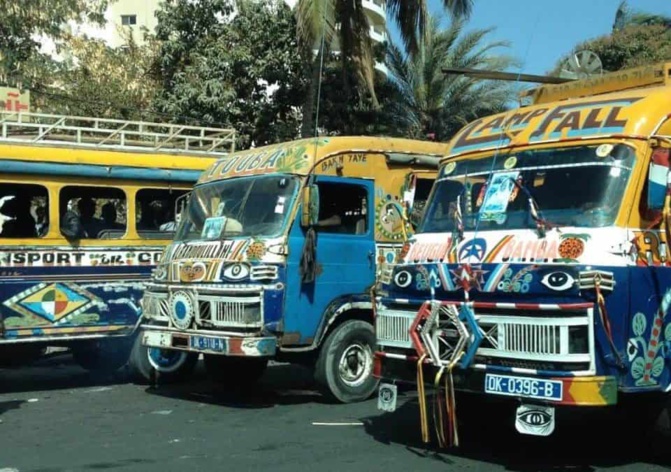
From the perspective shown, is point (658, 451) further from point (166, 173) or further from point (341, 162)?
point (166, 173)

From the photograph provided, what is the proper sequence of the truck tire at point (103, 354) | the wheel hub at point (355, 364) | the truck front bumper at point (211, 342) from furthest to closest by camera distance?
the truck tire at point (103, 354) → the wheel hub at point (355, 364) → the truck front bumper at point (211, 342)

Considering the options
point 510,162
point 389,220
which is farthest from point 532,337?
point 389,220

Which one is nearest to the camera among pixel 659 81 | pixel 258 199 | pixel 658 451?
pixel 658 451

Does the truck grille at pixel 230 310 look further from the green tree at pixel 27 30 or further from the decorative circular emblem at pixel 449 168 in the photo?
the green tree at pixel 27 30

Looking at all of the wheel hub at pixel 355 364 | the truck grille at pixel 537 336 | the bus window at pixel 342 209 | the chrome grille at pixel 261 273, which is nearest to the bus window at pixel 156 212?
the bus window at pixel 342 209

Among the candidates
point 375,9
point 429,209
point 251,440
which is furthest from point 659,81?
point 375,9

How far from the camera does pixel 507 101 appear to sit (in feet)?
74.6

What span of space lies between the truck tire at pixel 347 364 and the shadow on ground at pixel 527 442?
2.69 feet

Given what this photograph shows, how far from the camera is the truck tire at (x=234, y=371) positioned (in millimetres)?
10637

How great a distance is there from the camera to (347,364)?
979cm

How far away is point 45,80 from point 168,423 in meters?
14.2

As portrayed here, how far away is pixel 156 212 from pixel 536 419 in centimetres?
656

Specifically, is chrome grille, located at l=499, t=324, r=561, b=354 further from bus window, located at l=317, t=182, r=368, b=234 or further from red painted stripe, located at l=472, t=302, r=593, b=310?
bus window, located at l=317, t=182, r=368, b=234

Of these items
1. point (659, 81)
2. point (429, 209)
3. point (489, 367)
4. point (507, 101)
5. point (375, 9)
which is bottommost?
point (489, 367)
